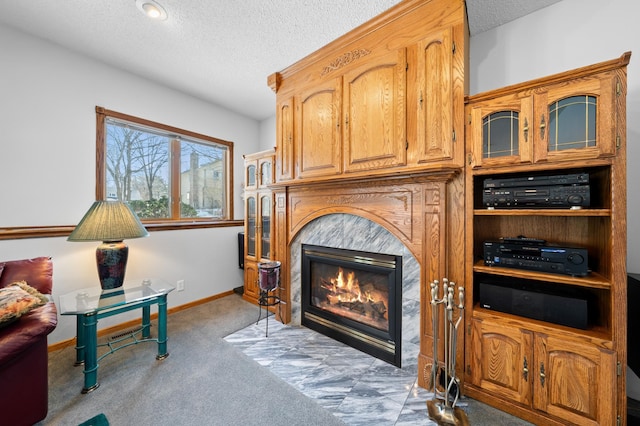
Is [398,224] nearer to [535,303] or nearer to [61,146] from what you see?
[535,303]

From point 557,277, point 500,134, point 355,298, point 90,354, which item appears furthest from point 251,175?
point 557,277

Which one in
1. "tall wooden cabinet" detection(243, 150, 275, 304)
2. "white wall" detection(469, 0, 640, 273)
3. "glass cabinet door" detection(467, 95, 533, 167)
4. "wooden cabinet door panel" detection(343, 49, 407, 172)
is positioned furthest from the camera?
"tall wooden cabinet" detection(243, 150, 275, 304)

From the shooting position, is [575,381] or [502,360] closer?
[575,381]

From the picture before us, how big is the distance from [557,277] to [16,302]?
10.4 ft

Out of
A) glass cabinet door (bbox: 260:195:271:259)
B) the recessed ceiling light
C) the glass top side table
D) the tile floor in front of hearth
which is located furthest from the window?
the tile floor in front of hearth

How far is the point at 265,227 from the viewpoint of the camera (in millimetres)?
3359

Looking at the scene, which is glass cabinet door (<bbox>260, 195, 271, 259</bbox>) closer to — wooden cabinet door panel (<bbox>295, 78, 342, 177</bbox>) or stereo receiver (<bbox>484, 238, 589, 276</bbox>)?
wooden cabinet door panel (<bbox>295, 78, 342, 177</bbox>)

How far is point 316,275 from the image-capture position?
107 inches

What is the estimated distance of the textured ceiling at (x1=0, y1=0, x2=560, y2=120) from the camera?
6.28 feet

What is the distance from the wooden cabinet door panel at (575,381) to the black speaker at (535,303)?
0.12m

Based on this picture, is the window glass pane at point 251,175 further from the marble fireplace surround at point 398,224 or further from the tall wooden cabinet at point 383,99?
the marble fireplace surround at point 398,224

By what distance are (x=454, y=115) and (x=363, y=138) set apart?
0.71m

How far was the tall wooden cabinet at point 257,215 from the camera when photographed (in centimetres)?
323

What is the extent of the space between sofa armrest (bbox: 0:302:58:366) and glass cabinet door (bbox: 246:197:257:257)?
2055 mm
